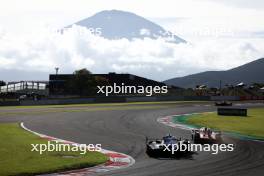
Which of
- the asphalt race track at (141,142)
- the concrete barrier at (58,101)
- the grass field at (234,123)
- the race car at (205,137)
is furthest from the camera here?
the concrete barrier at (58,101)

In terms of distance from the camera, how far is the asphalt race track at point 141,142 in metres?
18.8

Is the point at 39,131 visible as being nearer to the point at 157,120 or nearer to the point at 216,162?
the point at 157,120

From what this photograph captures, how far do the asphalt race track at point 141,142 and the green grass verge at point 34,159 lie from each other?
6.39 ft

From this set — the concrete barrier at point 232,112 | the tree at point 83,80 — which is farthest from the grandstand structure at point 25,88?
the concrete barrier at point 232,112

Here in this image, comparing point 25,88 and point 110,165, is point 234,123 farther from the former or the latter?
point 25,88

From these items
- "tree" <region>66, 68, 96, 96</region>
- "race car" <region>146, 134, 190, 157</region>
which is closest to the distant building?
"tree" <region>66, 68, 96, 96</region>

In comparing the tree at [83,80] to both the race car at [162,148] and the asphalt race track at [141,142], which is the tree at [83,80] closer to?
the asphalt race track at [141,142]

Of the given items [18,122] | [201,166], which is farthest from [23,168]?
[18,122]

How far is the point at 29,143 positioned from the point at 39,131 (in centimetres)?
714

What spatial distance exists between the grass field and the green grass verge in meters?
15.7

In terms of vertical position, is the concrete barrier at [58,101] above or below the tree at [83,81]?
below

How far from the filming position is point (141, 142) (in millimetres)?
27359

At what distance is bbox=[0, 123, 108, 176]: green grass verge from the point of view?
18203mm

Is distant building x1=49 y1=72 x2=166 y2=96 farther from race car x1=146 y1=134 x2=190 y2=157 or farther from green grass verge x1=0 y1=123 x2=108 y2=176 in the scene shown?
race car x1=146 y1=134 x2=190 y2=157
